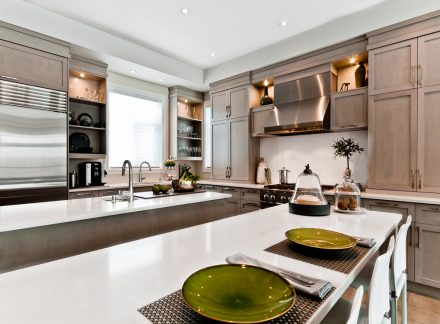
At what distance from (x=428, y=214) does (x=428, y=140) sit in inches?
30.9

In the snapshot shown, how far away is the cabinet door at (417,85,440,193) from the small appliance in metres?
4.29

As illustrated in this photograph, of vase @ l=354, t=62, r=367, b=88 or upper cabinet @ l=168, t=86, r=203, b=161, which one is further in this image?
upper cabinet @ l=168, t=86, r=203, b=161

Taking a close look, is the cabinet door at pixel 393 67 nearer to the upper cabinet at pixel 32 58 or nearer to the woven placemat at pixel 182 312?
the woven placemat at pixel 182 312

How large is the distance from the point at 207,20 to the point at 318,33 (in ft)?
5.16

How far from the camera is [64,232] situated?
5.79 feet

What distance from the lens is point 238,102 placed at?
181 inches

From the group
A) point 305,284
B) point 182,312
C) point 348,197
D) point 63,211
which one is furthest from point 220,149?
point 182,312

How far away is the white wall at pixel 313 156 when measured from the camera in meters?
3.52

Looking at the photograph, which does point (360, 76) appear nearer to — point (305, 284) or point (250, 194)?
point (250, 194)

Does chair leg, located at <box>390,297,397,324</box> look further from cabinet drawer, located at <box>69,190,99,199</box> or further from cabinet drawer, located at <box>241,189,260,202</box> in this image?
cabinet drawer, located at <box>69,190,99,199</box>

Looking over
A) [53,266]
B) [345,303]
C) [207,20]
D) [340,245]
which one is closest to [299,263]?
[340,245]

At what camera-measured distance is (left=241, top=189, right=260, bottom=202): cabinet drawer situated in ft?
13.0

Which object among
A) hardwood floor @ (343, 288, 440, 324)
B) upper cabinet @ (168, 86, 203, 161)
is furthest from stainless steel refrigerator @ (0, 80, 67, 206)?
hardwood floor @ (343, 288, 440, 324)

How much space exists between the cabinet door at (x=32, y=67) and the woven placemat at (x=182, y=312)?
135 inches
